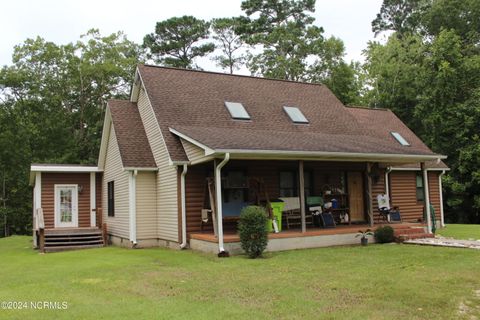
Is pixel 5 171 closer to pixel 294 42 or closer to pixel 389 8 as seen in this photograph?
pixel 294 42

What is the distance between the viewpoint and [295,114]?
1694cm

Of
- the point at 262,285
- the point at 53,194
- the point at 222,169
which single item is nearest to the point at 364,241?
the point at 222,169

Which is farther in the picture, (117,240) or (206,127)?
(117,240)

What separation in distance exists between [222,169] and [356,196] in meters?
5.58

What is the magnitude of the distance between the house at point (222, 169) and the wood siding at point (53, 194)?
0.04 metres

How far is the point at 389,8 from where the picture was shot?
150ft

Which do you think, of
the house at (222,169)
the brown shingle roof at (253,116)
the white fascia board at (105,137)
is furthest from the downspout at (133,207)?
the white fascia board at (105,137)

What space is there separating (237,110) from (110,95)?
67.0ft

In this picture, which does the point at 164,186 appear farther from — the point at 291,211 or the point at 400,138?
the point at 400,138

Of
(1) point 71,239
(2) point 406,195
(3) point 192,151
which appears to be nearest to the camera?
(3) point 192,151

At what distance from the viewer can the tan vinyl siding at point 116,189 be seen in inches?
599

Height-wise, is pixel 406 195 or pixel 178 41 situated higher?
pixel 178 41

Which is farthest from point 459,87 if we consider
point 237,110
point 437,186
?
point 237,110

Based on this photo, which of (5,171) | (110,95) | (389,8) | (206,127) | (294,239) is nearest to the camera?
(294,239)
